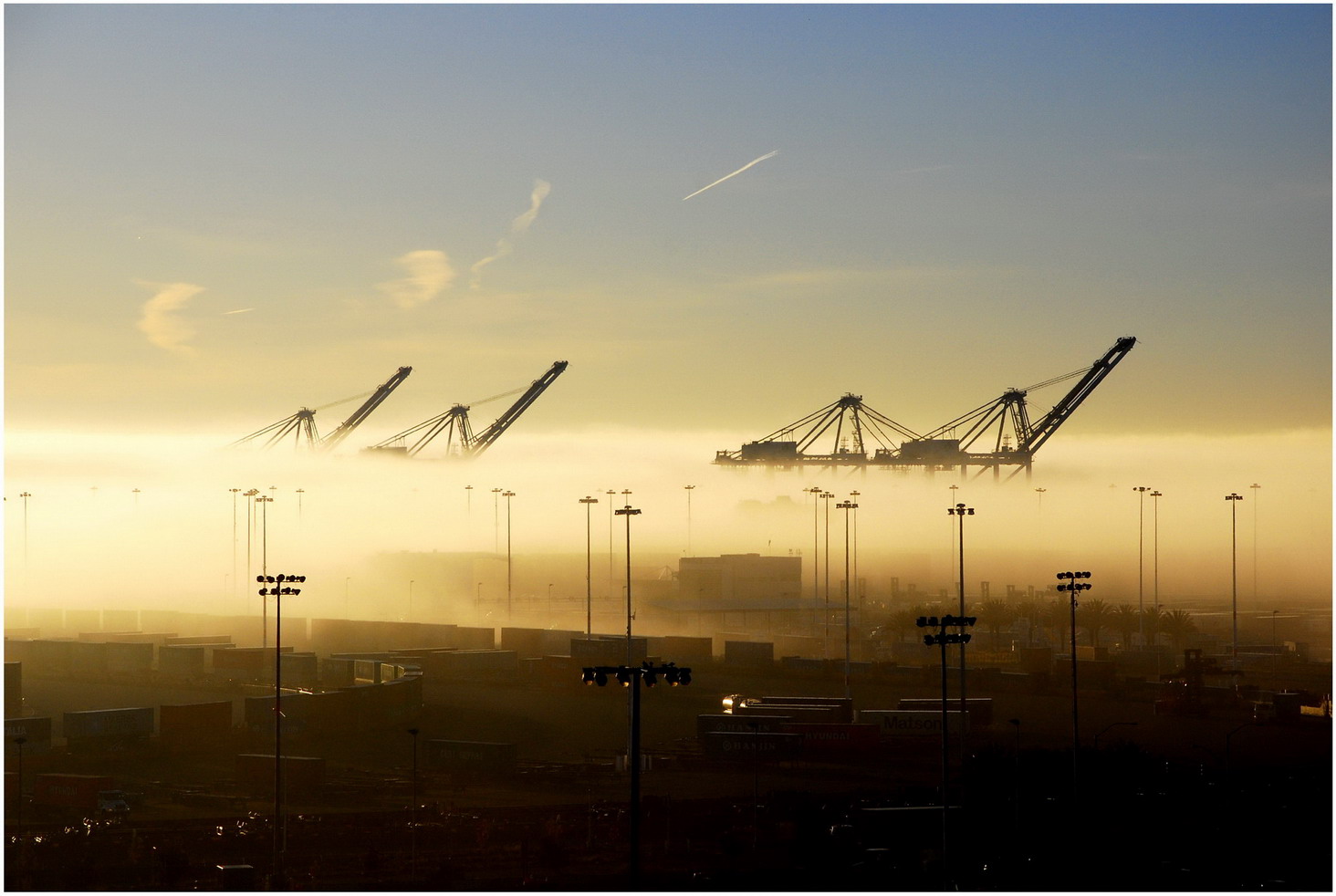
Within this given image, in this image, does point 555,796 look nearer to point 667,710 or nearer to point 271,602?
point 667,710

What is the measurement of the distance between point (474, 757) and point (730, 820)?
13.0m

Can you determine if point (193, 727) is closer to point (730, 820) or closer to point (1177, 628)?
point (730, 820)

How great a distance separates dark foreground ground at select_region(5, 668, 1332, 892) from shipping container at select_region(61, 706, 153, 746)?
841mm

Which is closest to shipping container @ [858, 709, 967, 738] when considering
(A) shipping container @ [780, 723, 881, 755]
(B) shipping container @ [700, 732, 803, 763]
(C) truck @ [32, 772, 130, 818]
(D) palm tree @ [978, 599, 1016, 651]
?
(A) shipping container @ [780, 723, 881, 755]

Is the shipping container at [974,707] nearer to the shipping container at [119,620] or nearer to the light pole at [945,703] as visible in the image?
the light pole at [945,703]

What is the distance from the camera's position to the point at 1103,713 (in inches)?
2303

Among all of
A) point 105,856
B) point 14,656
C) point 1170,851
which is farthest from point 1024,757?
point 14,656

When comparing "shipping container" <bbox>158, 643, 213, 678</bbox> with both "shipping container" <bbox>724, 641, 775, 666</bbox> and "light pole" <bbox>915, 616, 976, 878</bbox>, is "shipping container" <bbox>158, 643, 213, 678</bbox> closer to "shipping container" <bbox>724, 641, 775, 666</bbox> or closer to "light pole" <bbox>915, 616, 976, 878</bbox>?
"shipping container" <bbox>724, 641, 775, 666</bbox>

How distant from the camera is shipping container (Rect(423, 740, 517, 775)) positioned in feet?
149

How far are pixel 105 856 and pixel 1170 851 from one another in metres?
24.1

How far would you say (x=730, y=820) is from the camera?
35.8m

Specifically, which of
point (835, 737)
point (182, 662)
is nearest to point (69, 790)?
point (835, 737)

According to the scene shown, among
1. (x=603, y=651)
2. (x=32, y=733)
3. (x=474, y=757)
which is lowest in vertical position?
(x=474, y=757)

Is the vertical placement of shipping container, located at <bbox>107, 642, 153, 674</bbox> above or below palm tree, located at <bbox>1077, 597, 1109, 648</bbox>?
below
